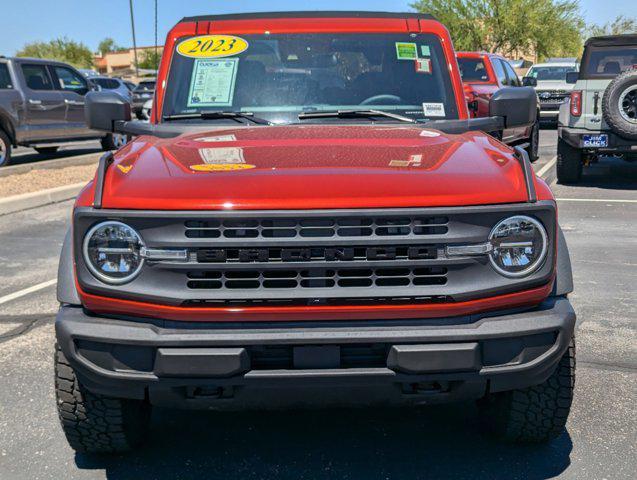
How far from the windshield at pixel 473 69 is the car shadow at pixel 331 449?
10.2 metres

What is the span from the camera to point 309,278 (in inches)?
104

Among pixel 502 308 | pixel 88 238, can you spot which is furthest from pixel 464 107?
pixel 88 238

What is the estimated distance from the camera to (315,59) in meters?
4.14

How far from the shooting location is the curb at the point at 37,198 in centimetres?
959

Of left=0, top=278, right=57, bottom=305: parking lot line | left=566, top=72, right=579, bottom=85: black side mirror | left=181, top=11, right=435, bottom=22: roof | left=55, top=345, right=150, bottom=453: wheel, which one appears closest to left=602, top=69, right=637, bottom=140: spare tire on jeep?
left=566, top=72, right=579, bottom=85: black side mirror

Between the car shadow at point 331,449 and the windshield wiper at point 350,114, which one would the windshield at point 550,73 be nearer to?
the windshield wiper at point 350,114

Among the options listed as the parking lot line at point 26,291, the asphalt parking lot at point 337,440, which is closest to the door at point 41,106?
the parking lot line at point 26,291

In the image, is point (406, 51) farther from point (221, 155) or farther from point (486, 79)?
point (486, 79)

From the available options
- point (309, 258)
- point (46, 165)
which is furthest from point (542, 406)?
point (46, 165)

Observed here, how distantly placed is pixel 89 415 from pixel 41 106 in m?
12.9

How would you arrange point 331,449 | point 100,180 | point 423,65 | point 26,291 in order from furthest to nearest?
point 26,291
point 423,65
point 331,449
point 100,180

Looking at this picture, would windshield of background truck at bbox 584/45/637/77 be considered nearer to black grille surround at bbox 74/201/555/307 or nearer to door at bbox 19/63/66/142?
black grille surround at bbox 74/201/555/307

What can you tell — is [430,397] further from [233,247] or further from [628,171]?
[628,171]

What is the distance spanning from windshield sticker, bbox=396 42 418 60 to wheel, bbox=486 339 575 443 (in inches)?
72.9
